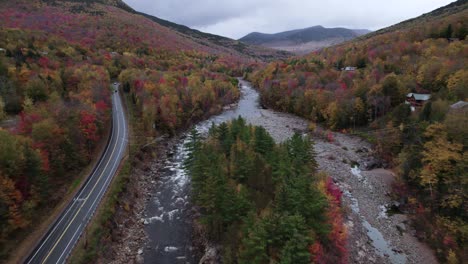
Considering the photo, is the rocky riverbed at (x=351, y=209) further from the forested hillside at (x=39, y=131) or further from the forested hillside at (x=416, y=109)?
the forested hillside at (x=39, y=131)

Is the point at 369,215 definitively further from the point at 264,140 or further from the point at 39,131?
the point at 39,131

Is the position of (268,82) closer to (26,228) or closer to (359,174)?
(359,174)

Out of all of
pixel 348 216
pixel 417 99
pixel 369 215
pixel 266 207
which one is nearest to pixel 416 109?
pixel 417 99

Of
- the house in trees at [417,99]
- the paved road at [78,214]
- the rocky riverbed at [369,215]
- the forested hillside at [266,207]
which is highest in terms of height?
the house in trees at [417,99]

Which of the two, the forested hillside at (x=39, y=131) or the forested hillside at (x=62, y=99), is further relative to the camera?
the forested hillside at (x=62, y=99)

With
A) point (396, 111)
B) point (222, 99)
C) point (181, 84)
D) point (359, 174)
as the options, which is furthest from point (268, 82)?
point (359, 174)

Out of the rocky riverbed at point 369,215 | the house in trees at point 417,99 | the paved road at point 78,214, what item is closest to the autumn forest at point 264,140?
the house in trees at point 417,99
